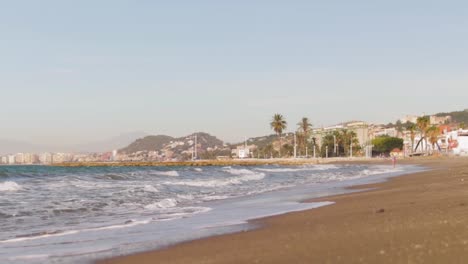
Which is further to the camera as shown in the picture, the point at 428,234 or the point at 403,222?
the point at 403,222

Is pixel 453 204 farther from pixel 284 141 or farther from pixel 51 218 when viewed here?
pixel 284 141

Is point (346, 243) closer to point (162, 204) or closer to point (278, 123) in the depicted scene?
point (162, 204)

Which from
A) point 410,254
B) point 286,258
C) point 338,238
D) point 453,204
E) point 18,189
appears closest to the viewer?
point 410,254

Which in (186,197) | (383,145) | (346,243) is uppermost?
(383,145)

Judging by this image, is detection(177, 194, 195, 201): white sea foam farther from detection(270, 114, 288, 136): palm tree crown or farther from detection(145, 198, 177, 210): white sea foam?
detection(270, 114, 288, 136): palm tree crown

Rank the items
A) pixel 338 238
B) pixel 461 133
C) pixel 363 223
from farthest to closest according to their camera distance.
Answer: pixel 461 133
pixel 363 223
pixel 338 238

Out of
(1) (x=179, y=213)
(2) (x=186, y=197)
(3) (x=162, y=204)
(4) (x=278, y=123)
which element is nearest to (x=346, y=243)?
(1) (x=179, y=213)

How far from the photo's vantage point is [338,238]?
617 cm

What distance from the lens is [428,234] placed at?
230 inches

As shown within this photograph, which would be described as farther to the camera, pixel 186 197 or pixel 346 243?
pixel 186 197

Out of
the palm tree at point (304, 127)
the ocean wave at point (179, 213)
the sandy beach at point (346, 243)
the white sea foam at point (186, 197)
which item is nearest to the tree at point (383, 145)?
the palm tree at point (304, 127)

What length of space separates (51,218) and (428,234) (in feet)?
27.4

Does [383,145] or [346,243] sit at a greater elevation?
[383,145]

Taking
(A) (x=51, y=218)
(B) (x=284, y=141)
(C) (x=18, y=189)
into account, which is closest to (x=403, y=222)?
(A) (x=51, y=218)
